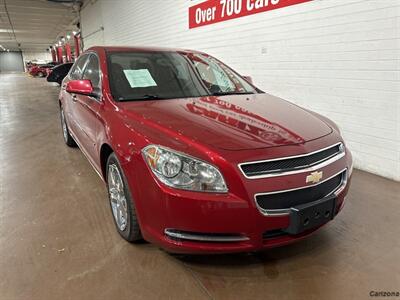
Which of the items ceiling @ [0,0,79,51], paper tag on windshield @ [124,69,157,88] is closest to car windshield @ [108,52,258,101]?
paper tag on windshield @ [124,69,157,88]

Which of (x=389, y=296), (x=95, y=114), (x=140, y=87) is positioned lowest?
(x=389, y=296)

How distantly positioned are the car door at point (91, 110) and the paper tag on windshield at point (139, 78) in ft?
0.78

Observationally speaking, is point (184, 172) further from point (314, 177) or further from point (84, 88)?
point (84, 88)

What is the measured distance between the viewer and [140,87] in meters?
2.29

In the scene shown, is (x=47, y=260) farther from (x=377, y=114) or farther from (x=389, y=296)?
(x=377, y=114)

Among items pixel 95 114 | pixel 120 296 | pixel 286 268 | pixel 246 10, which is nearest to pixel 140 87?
pixel 95 114

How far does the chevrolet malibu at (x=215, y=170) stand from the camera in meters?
1.47

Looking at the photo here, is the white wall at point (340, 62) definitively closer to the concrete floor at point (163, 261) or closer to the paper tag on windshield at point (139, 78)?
the concrete floor at point (163, 261)

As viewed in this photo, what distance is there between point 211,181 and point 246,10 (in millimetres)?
3974

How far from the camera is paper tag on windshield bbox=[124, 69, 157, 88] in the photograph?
231 cm

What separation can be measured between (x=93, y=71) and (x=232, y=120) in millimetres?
1457

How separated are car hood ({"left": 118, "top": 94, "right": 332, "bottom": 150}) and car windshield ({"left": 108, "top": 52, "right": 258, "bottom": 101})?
15 centimetres
